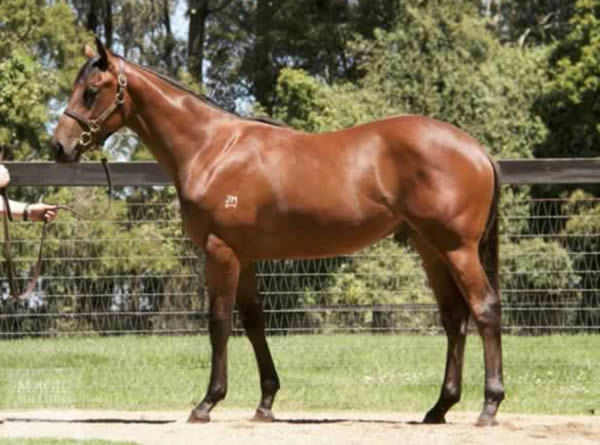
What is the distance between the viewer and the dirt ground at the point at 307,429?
646 cm

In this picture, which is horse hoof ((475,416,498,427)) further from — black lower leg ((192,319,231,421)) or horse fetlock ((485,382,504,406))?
black lower leg ((192,319,231,421))

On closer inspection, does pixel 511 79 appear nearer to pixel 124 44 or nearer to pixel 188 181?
pixel 124 44

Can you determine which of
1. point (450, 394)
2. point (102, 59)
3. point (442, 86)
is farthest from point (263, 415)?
point (442, 86)

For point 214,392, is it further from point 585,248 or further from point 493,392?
point 585,248

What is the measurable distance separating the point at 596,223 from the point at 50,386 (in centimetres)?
584

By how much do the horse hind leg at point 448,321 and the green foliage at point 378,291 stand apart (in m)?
3.15

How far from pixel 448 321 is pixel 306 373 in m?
2.91

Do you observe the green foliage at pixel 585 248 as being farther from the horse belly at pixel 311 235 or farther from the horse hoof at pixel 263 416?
the horse hoof at pixel 263 416

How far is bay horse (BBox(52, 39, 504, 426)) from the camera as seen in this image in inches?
276

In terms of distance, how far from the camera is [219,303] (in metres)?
7.14

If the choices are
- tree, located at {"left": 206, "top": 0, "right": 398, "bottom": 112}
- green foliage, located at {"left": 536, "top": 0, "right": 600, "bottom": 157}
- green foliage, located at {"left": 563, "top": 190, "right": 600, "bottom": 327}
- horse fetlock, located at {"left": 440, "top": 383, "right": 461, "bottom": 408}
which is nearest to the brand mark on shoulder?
horse fetlock, located at {"left": 440, "top": 383, "right": 461, "bottom": 408}

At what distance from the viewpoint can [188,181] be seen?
7.27 meters

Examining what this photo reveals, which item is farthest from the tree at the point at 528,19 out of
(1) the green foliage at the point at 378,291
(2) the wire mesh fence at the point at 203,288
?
(1) the green foliage at the point at 378,291

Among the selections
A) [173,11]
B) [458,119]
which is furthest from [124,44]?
[458,119]
